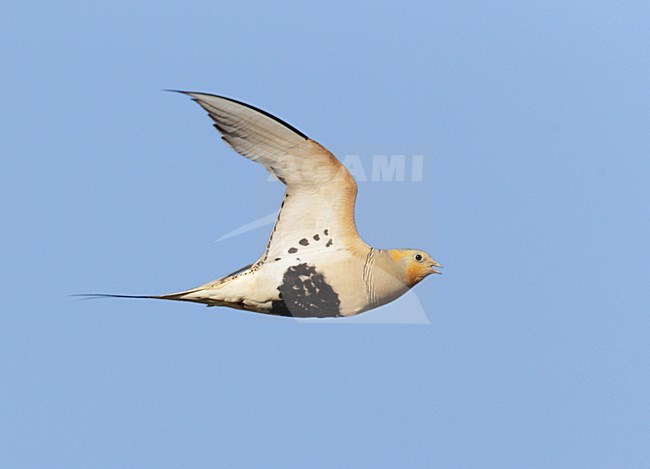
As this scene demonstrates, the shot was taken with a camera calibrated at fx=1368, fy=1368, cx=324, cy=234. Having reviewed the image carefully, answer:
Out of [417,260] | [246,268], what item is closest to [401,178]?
[417,260]

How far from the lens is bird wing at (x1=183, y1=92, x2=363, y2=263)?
15.2 m

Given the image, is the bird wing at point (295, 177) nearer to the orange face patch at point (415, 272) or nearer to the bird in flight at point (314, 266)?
the bird in flight at point (314, 266)

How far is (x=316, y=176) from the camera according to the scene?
15.9 m

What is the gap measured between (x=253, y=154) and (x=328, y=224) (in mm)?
1301

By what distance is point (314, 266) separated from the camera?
16172 mm

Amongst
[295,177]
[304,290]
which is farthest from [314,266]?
[295,177]

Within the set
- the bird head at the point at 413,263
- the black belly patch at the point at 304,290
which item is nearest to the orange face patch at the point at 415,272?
the bird head at the point at 413,263

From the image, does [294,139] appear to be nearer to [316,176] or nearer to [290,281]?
[316,176]

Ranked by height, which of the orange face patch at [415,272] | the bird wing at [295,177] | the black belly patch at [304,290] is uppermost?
the bird wing at [295,177]

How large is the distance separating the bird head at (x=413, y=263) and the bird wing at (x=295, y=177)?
54 centimetres

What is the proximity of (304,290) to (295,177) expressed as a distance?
1.35 m

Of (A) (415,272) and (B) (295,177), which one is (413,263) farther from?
(B) (295,177)

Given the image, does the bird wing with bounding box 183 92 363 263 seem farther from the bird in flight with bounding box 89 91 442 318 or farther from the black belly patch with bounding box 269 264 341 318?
the black belly patch with bounding box 269 264 341 318

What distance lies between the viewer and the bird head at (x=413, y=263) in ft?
53.8
